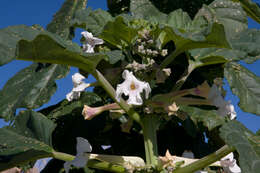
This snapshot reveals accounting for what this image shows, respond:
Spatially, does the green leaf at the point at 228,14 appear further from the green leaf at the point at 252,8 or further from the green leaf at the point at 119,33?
the green leaf at the point at 119,33

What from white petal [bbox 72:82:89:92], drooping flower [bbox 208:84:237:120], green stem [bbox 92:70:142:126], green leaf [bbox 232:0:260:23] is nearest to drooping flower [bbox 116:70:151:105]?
green stem [bbox 92:70:142:126]

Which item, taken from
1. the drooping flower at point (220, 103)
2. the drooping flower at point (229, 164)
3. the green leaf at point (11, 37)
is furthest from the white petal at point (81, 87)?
the drooping flower at point (229, 164)

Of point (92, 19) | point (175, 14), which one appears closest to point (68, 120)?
point (92, 19)

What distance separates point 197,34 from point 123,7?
3.12 feet

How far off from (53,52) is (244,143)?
0.52 metres

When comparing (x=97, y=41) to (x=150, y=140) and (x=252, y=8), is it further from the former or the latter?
(x=252, y=8)

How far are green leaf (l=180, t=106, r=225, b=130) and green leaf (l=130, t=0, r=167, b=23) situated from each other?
1.13 ft

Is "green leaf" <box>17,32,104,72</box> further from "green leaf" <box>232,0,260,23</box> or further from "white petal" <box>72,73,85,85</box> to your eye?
"green leaf" <box>232,0,260,23</box>

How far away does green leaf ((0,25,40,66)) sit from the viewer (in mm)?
755

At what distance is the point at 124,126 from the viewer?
44.8 inches

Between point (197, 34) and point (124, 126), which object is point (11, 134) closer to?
point (124, 126)

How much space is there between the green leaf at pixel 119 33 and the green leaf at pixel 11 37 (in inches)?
10.3

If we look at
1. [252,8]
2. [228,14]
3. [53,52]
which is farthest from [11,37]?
[252,8]

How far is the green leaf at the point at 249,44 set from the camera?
1053 mm
